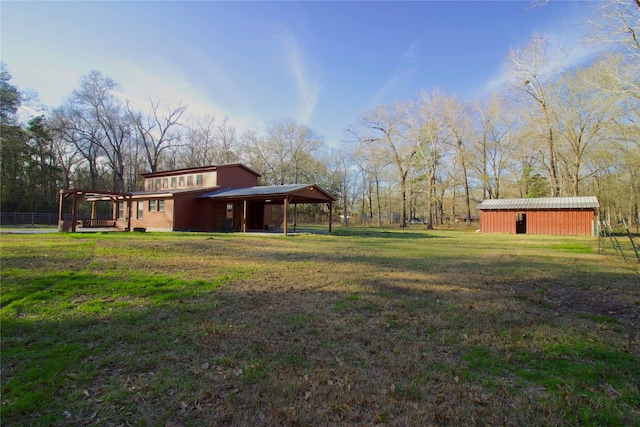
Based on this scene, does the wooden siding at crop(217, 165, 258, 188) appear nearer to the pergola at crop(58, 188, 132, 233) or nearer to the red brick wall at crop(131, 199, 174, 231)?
the red brick wall at crop(131, 199, 174, 231)

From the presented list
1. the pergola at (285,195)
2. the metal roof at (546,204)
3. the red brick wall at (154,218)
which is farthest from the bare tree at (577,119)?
the red brick wall at (154,218)

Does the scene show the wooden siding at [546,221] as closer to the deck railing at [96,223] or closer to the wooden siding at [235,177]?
the wooden siding at [235,177]

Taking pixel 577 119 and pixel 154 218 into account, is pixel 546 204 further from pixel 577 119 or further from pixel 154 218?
pixel 154 218

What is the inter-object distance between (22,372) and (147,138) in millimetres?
47410

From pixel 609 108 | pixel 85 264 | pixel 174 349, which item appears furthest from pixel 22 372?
pixel 609 108

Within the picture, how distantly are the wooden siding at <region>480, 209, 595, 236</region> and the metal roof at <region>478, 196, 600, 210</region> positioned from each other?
42 centimetres

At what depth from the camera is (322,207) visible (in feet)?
176

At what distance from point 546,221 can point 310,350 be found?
3016 centimetres

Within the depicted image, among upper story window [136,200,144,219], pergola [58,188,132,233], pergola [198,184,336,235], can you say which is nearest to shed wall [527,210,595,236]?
pergola [198,184,336,235]

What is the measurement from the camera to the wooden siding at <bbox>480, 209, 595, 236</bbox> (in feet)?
83.4

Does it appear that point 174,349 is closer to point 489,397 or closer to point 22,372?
point 22,372

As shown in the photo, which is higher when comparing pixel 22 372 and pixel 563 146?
pixel 563 146

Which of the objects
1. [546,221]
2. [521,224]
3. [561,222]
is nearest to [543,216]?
[546,221]

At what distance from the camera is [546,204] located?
89.0 feet
